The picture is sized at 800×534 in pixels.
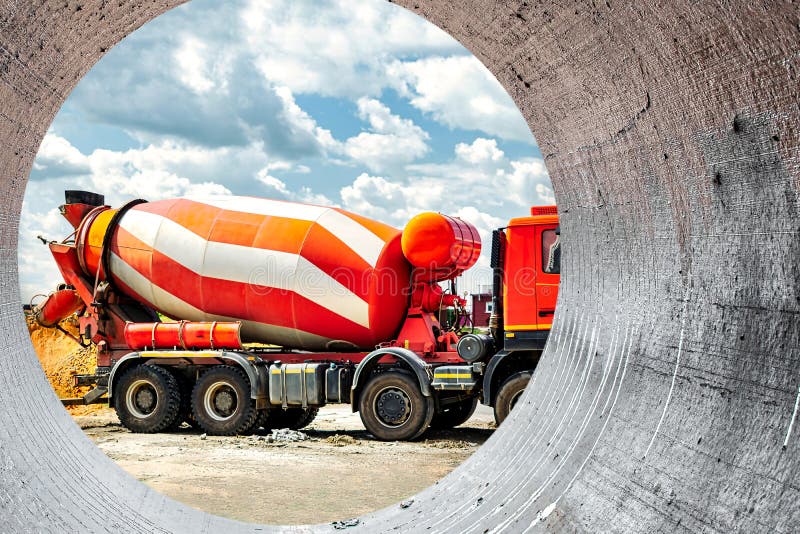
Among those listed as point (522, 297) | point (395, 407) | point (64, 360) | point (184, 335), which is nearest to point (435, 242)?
point (522, 297)

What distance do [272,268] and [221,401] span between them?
82.7 inches

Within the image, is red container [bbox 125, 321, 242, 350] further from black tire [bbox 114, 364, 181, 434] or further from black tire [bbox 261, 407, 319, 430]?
black tire [bbox 261, 407, 319, 430]

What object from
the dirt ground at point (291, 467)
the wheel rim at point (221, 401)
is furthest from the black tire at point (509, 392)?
the wheel rim at point (221, 401)

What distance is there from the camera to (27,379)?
3367mm

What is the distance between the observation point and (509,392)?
945 cm

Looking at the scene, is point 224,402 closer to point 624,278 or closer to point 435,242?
point 435,242

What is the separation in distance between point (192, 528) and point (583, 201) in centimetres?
254

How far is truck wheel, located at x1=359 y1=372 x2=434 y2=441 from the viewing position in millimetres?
10227

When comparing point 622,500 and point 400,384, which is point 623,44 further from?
point 400,384

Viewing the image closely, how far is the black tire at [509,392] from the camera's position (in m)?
9.44

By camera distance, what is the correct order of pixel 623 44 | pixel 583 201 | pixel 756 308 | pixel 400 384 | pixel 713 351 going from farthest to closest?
1. pixel 400 384
2. pixel 583 201
3. pixel 623 44
4. pixel 713 351
5. pixel 756 308

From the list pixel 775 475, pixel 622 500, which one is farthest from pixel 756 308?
pixel 622 500

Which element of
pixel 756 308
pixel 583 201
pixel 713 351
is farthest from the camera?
pixel 583 201

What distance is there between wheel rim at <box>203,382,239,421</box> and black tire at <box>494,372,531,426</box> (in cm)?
396
